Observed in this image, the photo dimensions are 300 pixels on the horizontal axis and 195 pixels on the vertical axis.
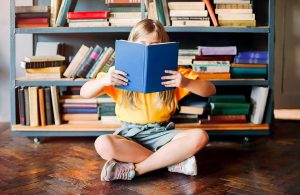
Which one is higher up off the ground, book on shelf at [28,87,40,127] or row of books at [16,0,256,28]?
row of books at [16,0,256,28]

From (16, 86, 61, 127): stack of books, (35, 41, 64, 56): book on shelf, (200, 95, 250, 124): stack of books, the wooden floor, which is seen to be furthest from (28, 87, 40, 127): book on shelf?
(200, 95, 250, 124): stack of books

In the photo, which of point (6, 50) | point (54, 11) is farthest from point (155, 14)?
point (6, 50)

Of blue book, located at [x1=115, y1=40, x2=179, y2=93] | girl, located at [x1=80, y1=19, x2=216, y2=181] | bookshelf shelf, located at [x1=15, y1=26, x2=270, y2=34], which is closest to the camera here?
blue book, located at [x1=115, y1=40, x2=179, y2=93]

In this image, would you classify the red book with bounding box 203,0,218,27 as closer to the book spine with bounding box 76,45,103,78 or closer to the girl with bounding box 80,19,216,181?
the girl with bounding box 80,19,216,181

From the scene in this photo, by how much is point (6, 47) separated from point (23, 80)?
0.52 metres

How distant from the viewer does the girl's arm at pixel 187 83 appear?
165 cm

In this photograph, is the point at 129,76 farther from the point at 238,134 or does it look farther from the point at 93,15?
the point at 238,134

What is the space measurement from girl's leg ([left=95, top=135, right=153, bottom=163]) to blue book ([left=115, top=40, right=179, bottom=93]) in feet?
0.70

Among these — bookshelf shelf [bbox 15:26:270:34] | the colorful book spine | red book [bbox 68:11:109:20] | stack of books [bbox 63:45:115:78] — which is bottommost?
stack of books [bbox 63:45:115:78]

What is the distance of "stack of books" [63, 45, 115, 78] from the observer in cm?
228

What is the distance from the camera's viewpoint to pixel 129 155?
1.70 meters

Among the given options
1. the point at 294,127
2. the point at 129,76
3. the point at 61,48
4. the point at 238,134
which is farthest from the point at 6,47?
the point at 294,127

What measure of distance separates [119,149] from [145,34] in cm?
46

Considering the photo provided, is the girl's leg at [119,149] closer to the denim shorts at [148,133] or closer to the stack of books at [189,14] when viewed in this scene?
the denim shorts at [148,133]
